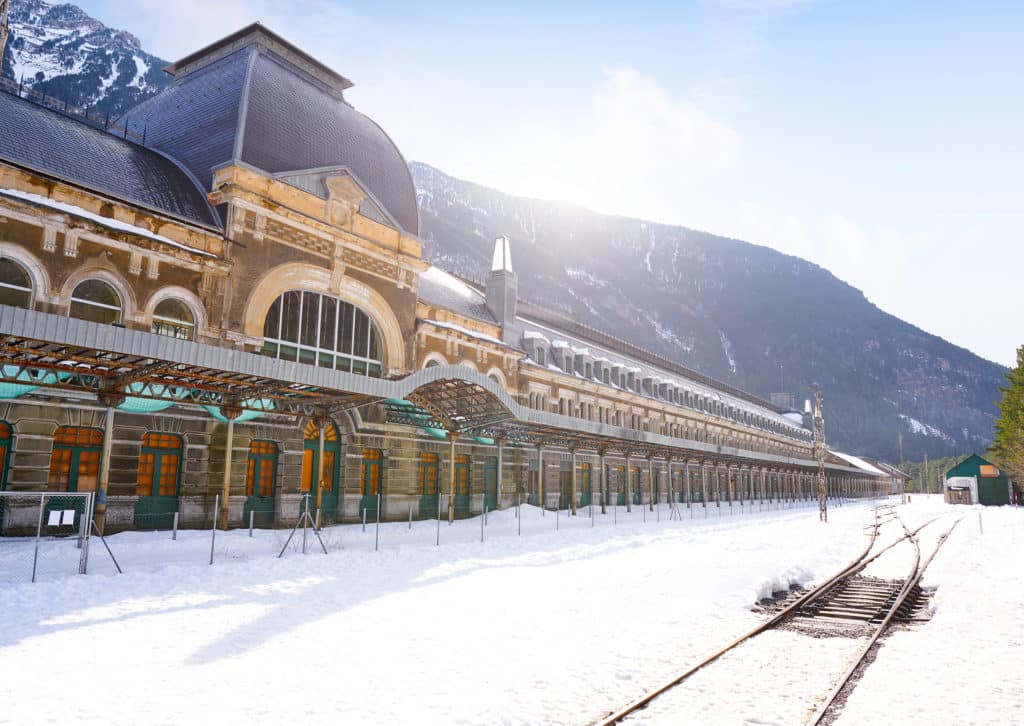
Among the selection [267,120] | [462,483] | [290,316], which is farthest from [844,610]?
[267,120]

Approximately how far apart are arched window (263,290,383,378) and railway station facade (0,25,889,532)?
0.09 m

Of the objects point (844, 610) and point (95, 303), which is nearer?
point (844, 610)

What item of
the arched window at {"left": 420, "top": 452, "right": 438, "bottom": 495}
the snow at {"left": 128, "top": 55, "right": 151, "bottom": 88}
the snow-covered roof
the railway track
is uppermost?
the snow at {"left": 128, "top": 55, "right": 151, "bottom": 88}

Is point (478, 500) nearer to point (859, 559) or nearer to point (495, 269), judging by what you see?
point (495, 269)

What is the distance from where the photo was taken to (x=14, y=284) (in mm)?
19594

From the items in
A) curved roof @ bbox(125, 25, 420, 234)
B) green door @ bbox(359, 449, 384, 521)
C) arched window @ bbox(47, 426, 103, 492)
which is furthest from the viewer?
green door @ bbox(359, 449, 384, 521)

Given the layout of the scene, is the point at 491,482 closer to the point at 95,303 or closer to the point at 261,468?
the point at 261,468

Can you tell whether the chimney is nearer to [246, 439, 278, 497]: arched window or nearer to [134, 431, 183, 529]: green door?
[246, 439, 278, 497]: arched window

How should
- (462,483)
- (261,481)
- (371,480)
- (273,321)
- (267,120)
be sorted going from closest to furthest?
(261,481)
(273,321)
(267,120)
(371,480)
(462,483)

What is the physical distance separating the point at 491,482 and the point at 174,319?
2102 cm

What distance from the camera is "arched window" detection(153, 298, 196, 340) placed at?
22.9 m

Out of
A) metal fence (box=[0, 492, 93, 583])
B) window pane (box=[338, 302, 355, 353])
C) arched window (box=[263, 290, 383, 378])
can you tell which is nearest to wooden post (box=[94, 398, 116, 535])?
metal fence (box=[0, 492, 93, 583])

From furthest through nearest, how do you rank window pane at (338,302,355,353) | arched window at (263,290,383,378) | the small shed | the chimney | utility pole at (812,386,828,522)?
the small shed < utility pole at (812,386,828,522) < the chimney < window pane at (338,302,355,353) < arched window at (263,290,383,378)

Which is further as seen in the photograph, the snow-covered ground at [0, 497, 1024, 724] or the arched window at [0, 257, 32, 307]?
the arched window at [0, 257, 32, 307]
